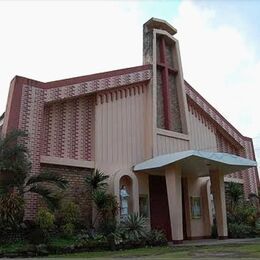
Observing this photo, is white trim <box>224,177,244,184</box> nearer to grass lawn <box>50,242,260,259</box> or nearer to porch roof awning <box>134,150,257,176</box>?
porch roof awning <box>134,150,257,176</box>

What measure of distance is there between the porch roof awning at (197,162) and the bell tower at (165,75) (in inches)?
105

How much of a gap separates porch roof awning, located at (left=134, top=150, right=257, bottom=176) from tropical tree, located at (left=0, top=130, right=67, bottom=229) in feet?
14.4

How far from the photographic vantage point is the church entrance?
17.8m

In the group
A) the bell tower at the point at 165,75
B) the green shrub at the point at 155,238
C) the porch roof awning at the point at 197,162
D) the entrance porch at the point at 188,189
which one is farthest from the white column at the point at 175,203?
the bell tower at the point at 165,75

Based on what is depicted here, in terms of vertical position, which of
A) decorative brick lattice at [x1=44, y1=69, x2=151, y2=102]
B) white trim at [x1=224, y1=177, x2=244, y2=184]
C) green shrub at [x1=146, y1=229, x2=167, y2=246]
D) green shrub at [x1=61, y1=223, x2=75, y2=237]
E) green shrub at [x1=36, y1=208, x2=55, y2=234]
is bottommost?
green shrub at [x1=146, y1=229, x2=167, y2=246]

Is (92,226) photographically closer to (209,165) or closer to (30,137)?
(30,137)

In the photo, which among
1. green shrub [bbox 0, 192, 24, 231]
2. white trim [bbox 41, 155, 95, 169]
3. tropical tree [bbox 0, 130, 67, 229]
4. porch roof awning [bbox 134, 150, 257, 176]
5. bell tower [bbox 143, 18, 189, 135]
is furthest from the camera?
bell tower [bbox 143, 18, 189, 135]

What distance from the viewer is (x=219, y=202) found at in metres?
17.8

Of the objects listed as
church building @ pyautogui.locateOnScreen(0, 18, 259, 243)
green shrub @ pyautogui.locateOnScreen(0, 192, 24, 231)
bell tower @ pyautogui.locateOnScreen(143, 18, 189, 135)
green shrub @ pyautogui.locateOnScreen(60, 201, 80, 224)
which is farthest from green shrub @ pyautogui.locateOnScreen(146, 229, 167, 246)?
bell tower @ pyautogui.locateOnScreen(143, 18, 189, 135)

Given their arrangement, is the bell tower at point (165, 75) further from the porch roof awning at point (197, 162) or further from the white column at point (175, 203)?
the white column at point (175, 203)

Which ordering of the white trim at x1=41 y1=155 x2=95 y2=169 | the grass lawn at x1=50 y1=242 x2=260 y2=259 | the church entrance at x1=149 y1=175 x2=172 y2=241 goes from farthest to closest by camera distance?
the church entrance at x1=149 y1=175 x2=172 y2=241
the white trim at x1=41 y1=155 x2=95 y2=169
the grass lawn at x1=50 y1=242 x2=260 y2=259

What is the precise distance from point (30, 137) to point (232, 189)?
36.9 feet

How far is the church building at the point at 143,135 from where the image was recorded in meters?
15.1

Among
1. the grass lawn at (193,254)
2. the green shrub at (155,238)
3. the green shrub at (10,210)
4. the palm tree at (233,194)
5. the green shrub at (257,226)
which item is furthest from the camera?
the palm tree at (233,194)
